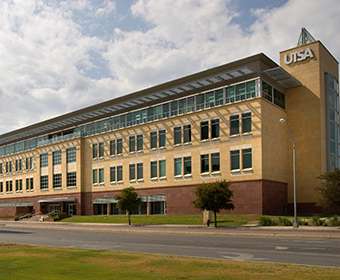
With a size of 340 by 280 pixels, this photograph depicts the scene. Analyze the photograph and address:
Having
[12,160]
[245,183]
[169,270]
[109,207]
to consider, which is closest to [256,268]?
[169,270]

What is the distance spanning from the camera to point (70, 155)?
6406 centimetres

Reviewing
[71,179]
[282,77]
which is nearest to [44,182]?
[71,179]

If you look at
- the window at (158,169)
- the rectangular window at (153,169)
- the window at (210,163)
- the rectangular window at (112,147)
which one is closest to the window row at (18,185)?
the rectangular window at (112,147)

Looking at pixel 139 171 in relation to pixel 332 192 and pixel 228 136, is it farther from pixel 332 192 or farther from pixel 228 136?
pixel 332 192

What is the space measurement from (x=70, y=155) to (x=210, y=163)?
2847 centimetres

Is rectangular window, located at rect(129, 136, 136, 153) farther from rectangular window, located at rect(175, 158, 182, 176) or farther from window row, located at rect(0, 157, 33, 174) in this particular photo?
window row, located at rect(0, 157, 33, 174)

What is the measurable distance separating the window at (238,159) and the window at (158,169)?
34.2 ft

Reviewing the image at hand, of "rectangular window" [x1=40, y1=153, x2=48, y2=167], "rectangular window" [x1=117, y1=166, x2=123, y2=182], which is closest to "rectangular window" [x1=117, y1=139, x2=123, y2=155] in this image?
"rectangular window" [x1=117, y1=166, x2=123, y2=182]

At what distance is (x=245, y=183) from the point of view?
4253 centimetres

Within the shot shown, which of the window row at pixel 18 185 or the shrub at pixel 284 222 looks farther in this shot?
the window row at pixel 18 185

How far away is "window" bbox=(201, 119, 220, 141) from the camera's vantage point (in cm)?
4559

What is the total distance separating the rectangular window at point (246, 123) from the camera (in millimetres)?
43062

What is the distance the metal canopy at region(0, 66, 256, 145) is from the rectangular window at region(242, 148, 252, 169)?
29.2 feet

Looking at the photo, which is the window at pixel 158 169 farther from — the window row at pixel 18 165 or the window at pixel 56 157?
the window row at pixel 18 165
